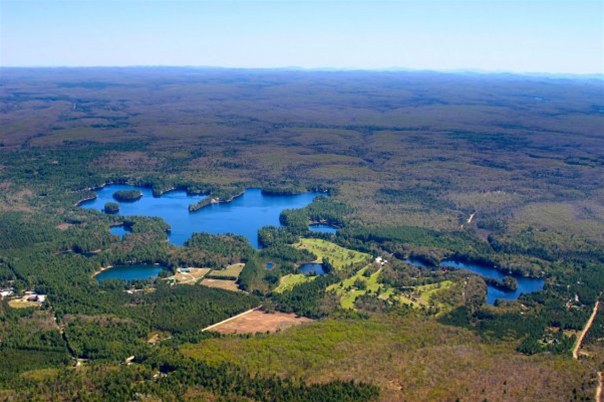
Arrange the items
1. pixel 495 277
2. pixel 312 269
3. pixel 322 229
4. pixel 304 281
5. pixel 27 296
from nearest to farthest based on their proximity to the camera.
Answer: pixel 27 296 < pixel 304 281 < pixel 495 277 < pixel 312 269 < pixel 322 229

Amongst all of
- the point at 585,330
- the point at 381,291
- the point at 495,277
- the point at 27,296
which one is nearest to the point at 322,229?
the point at 495,277

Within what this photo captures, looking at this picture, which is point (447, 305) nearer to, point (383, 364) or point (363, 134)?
point (383, 364)

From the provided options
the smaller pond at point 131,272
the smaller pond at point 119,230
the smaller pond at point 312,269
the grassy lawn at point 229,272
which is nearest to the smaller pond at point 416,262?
the smaller pond at point 312,269

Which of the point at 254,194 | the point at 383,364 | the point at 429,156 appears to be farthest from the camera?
the point at 429,156

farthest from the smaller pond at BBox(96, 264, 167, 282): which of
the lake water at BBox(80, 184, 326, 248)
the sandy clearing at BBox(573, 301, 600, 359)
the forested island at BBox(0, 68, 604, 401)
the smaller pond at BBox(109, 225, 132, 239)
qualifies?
the sandy clearing at BBox(573, 301, 600, 359)

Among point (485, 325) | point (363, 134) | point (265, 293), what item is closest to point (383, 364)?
point (485, 325)

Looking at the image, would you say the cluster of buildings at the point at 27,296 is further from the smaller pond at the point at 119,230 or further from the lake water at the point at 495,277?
the lake water at the point at 495,277

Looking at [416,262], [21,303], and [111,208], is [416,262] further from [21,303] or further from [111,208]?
[111,208]

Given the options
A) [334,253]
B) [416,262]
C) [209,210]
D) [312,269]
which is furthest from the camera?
[209,210]
